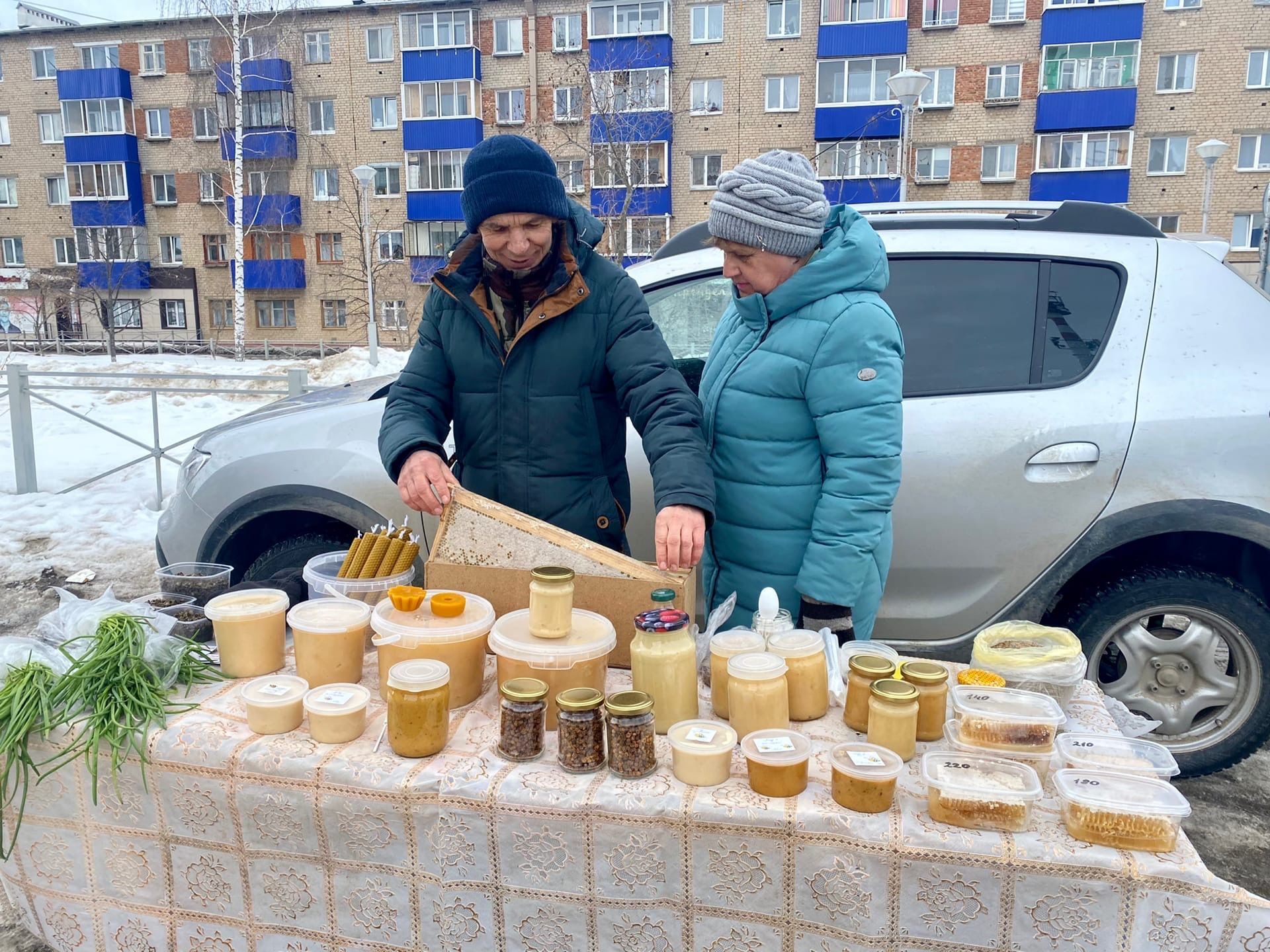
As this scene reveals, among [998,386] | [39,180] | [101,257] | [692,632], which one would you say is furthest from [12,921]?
[39,180]

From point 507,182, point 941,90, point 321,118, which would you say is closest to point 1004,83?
point 941,90

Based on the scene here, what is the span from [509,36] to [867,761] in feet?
107

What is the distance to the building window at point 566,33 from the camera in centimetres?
2875

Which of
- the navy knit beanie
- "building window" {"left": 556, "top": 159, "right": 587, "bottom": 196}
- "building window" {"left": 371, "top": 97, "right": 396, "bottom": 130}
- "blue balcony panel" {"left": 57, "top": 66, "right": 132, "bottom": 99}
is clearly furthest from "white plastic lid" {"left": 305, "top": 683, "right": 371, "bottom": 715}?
"blue balcony panel" {"left": 57, "top": 66, "right": 132, "bottom": 99}

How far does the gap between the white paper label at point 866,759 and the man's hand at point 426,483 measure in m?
1.14

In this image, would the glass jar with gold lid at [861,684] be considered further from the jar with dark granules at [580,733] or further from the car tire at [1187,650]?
the car tire at [1187,650]

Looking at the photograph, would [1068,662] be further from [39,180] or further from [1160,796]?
[39,180]

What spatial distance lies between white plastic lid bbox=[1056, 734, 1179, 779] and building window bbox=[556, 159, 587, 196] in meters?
25.4

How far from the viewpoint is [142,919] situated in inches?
70.0

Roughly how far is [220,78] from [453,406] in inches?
1244

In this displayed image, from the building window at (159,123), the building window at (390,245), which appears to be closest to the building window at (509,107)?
the building window at (390,245)

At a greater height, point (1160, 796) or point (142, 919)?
point (1160, 796)

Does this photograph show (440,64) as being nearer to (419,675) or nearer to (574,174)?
(574,174)

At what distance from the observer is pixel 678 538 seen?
197cm
